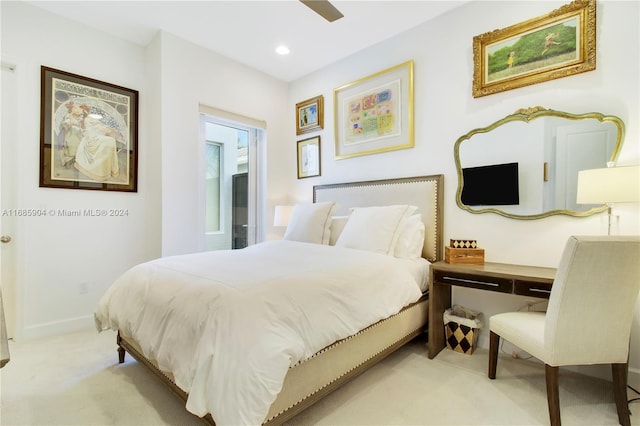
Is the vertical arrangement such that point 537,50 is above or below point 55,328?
above

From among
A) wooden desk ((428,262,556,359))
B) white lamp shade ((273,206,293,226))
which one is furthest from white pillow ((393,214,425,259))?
white lamp shade ((273,206,293,226))

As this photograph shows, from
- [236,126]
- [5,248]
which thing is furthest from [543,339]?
[5,248]

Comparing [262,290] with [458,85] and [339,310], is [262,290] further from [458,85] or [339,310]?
[458,85]

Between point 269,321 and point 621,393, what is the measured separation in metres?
1.88

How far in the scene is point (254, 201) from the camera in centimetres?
419

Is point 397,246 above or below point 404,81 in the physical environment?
below

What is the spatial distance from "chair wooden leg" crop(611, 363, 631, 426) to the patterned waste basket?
2.88 ft

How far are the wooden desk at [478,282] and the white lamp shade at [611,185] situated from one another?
0.55 m

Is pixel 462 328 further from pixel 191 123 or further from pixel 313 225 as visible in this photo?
pixel 191 123

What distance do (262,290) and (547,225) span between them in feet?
7.08

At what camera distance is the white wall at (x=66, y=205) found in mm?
2705

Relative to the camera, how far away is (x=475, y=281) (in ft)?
7.18

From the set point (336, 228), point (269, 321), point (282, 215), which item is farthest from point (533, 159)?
point (282, 215)

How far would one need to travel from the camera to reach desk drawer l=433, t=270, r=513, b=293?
2.05 metres
